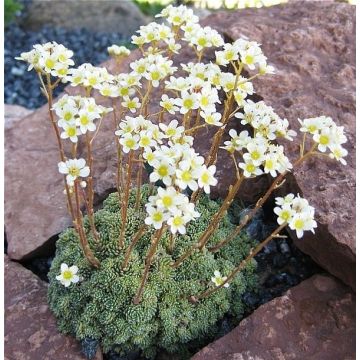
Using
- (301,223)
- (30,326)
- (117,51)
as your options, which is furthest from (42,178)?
(301,223)

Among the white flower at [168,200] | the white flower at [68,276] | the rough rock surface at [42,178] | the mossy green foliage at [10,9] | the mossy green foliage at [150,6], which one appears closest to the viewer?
the white flower at [168,200]

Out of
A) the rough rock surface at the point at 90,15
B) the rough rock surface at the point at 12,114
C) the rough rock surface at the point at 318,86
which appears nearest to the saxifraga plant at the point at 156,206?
the rough rock surface at the point at 318,86

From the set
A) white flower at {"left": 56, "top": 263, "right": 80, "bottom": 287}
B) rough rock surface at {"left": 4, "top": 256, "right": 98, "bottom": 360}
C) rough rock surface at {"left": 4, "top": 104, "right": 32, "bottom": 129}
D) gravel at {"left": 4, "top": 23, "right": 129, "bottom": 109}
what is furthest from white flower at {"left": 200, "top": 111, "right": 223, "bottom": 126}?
gravel at {"left": 4, "top": 23, "right": 129, "bottom": 109}

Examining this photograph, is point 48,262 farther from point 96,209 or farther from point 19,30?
point 19,30

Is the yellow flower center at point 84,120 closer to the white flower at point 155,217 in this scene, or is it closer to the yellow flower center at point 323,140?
the white flower at point 155,217

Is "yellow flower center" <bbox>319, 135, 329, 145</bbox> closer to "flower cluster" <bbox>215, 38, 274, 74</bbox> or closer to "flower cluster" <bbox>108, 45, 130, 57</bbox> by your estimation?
"flower cluster" <bbox>215, 38, 274, 74</bbox>

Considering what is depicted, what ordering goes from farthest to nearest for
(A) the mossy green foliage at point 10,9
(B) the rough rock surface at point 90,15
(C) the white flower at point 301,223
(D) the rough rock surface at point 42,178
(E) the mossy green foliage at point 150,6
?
(E) the mossy green foliage at point 150,6, (B) the rough rock surface at point 90,15, (A) the mossy green foliage at point 10,9, (D) the rough rock surface at point 42,178, (C) the white flower at point 301,223
